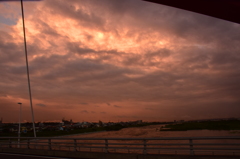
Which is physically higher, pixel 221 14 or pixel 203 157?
pixel 221 14

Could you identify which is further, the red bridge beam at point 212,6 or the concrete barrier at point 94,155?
the concrete barrier at point 94,155

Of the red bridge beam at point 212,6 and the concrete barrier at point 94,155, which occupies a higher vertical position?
the red bridge beam at point 212,6

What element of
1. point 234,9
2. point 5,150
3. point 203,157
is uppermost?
point 234,9

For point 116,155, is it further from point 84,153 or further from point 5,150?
point 5,150

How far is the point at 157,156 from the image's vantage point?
388 inches

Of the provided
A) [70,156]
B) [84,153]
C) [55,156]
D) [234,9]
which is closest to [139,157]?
[84,153]

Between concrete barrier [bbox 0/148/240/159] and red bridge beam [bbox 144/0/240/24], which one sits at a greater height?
red bridge beam [bbox 144/0/240/24]

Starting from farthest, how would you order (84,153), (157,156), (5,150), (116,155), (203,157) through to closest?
1. (5,150)
2. (84,153)
3. (116,155)
4. (157,156)
5. (203,157)

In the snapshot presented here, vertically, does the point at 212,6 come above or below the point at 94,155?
above

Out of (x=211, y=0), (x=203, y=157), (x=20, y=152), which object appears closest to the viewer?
(x=211, y=0)

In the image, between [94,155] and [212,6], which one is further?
[94,155]

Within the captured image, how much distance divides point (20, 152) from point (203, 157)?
13.8m

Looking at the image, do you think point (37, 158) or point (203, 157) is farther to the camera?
point (37, 158)

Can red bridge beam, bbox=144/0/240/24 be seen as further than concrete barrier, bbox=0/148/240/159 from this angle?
No
